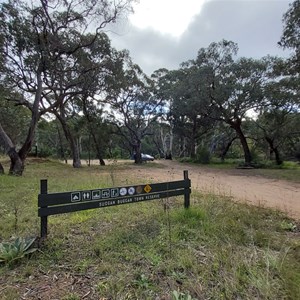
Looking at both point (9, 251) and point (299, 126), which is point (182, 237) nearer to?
point (9, 251)

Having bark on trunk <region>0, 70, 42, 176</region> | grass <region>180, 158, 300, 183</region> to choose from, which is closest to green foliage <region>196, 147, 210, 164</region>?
grass <region>180, 158, 300, 183</region>

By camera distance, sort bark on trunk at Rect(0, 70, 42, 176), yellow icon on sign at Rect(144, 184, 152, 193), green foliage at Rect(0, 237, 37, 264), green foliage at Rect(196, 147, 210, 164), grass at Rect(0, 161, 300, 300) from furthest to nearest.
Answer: green foliage at Rect(196, 147, 210, 164), bark on trunk at Rect(0, 70, 42, 176), yellow icon on sign at Rect(144, 184, 152, 193), green foliage at Rect(0, 237, 37, 264), grass at Rect(0, 161, 300, 300)

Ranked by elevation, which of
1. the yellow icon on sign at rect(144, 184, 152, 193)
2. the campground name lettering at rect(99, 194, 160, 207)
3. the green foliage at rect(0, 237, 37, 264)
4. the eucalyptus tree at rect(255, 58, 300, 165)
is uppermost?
the eucalyptus tree at rect(255, 58, 300, 165)

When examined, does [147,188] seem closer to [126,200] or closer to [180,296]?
[126,200]

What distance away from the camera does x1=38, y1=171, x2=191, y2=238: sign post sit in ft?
Result: 10.1

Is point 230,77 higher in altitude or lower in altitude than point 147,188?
higher

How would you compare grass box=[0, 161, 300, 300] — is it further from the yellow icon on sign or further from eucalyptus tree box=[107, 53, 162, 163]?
eucalyptus tree box=[107, 53, 162, 163]

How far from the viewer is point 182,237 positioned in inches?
134

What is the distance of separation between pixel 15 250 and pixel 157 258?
58.1 inches

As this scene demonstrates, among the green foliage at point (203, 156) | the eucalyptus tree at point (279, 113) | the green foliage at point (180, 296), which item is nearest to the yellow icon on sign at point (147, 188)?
the green foliage at point (180, 296)

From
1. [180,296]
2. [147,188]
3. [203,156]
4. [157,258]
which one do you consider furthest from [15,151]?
[203,156]

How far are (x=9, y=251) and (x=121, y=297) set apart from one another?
1366 mm

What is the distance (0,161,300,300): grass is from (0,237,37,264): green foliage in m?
0.07

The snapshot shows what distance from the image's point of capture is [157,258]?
2795mm
